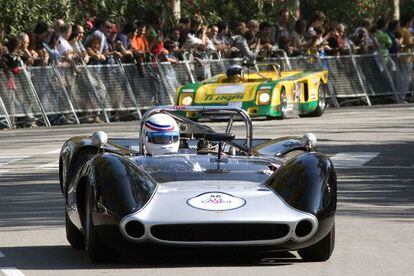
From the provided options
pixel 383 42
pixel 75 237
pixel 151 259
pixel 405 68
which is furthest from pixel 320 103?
pixel 151 259

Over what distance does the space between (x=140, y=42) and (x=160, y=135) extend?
18.1 meters

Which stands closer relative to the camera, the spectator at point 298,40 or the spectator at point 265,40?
the spectator at point 265,40

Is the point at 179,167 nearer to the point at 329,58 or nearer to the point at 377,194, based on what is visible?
the point at 377,194

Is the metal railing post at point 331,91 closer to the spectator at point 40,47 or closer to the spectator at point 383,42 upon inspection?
the spectator at point 383,42

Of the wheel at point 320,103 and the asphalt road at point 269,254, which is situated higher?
the asphalt road at point 269,254

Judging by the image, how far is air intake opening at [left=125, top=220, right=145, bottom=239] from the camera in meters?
8.84

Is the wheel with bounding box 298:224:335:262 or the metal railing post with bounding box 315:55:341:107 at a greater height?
the wheel with bounding box 298:224:335:262

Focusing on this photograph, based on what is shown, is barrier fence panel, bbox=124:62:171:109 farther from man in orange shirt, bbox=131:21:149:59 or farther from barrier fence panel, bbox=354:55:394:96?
barrier fence panel, bbox=354:55:394:96

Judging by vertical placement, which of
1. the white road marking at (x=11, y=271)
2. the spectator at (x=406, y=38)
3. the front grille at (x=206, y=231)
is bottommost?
the spectator at (x=406, y=38)

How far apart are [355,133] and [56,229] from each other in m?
12.3

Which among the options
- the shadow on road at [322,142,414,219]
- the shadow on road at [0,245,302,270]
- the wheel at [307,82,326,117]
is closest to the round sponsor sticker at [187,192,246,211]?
the shadow on road at [0,245,302,270]

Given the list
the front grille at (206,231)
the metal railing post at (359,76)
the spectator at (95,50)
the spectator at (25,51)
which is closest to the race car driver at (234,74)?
the spectator at (95,50)

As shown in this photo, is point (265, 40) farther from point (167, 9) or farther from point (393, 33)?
point (167, 9)

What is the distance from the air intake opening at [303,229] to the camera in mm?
8984
